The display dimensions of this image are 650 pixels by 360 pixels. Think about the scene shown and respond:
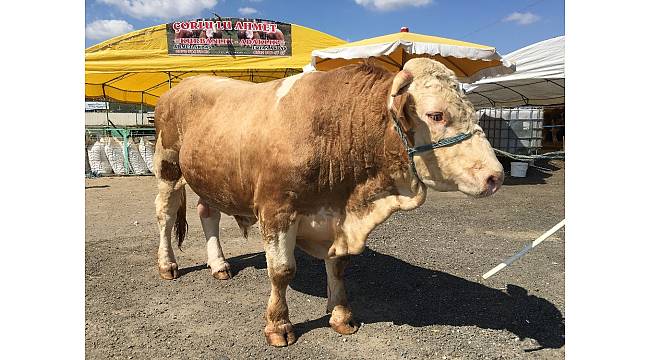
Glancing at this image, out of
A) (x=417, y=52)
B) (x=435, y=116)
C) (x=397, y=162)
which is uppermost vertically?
(x=417, y=52)

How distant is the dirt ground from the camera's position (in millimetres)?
3223

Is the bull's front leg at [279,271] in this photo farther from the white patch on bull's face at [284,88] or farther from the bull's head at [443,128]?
the bull's head at [443,128]

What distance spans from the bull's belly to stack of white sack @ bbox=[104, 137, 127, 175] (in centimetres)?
1121

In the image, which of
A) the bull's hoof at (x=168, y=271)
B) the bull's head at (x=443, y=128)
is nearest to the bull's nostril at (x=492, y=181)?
the bull's head at (x=443, y=128)

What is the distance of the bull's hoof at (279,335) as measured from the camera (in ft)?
10.7

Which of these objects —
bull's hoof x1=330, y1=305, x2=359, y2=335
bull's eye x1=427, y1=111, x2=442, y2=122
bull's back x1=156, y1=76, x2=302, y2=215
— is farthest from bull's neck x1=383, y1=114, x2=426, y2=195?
bull's hoof x1=330, y1=305, x2=359, y2=335

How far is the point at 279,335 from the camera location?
3.27 m

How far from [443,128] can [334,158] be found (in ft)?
2.35

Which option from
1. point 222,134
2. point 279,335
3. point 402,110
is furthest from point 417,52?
point 279,335

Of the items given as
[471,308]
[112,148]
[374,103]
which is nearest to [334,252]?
[374,103]

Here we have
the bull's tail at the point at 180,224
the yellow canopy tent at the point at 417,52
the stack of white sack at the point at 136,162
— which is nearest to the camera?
the bull's tail at the point at 180,224

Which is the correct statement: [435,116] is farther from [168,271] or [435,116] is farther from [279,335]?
[168,271]

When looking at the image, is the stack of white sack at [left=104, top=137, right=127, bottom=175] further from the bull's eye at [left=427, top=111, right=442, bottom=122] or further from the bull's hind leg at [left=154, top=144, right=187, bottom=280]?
the bull's eye at [left=427, top=111, right=442, bottom=122]

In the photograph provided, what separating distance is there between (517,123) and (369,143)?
38.7 ft
